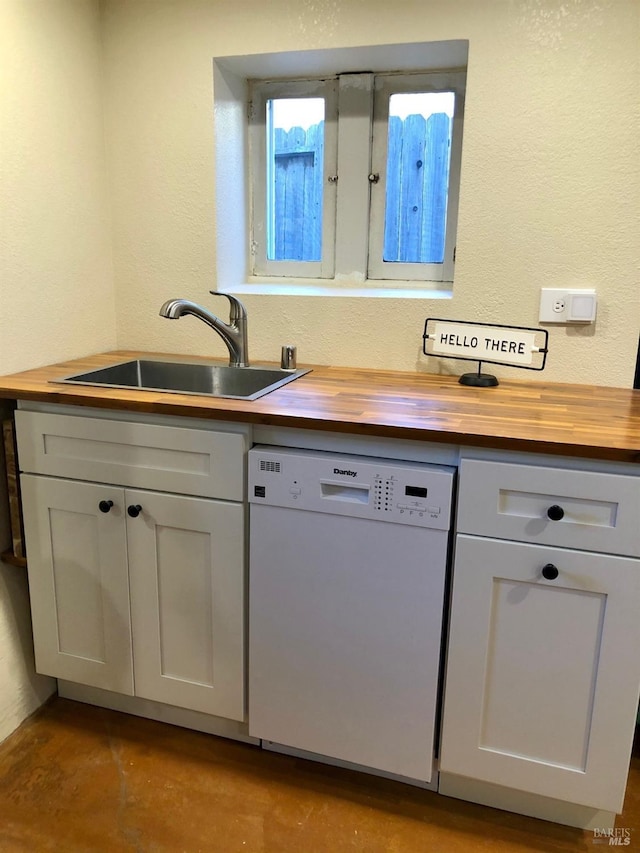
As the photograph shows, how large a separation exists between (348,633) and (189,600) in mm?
395

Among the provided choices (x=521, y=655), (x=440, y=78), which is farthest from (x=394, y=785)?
(x=440, y=78)

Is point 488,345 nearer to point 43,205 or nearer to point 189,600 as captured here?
point 189,600

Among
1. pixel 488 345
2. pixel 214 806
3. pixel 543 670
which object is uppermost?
pixel 488 345

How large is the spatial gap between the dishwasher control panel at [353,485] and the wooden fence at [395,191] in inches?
A: 36.1

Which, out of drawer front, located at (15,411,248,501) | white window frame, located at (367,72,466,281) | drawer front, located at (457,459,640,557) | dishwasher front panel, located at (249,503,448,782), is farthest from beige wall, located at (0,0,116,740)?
drawer front, located at (457,459,640,557)

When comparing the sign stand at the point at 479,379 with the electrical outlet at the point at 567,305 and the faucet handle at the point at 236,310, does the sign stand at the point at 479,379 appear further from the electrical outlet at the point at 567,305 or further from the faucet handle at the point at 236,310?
the faucet handle at the point at 236,310

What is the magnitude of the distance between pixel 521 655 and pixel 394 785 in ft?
1.66

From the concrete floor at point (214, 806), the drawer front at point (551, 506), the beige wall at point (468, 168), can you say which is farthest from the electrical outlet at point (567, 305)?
the concrete floor at point (214, 806)

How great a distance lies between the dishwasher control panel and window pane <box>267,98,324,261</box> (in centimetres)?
95

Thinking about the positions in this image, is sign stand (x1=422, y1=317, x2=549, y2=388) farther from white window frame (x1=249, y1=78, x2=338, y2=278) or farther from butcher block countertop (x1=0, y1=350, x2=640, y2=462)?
white window frame (x1=249, y1=78, x2=338, y2=278)

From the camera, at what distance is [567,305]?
171 centimetres

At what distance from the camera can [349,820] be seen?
1.46m

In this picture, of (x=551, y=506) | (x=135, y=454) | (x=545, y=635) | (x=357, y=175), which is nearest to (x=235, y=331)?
(x=135, y=454)

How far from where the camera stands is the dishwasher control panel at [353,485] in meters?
1.32
